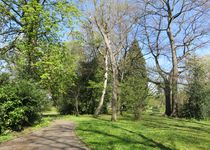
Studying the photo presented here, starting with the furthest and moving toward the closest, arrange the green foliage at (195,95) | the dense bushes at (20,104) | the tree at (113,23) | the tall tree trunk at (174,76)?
1. the tall tree trunk at (174,76)
2. the green foliage at (195,95)
3. the tree at (113,23)
4. the dense bushes at (20,104)

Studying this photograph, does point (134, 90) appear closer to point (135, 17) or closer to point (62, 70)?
point (62, 70)

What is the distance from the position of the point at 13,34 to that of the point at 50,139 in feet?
41.1

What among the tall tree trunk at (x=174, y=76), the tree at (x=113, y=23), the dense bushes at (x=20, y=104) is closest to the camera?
the dense bushes at (x=20, y=104)

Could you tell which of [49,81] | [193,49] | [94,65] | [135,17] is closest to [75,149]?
[49,81]

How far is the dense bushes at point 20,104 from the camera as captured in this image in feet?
48.2

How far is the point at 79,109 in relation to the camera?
1532 inches

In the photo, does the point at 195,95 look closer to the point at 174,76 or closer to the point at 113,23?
the point at 174,76

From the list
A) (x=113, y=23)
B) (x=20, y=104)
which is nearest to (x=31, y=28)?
(x=20, y=104)

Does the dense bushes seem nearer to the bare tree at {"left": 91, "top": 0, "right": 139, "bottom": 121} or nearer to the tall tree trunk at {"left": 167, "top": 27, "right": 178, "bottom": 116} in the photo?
the bare tree at {"left": 91, "top": 0, "right": 139, "bottom": 121}

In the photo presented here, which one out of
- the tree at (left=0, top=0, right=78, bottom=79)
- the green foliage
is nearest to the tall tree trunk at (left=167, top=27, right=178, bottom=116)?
the green foliage

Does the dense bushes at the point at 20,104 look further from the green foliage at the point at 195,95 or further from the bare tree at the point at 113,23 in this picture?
the green foliage at the point at 195,95

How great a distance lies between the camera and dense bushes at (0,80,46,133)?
14.7 meters

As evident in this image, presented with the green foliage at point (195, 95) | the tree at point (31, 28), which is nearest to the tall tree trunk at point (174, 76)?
the green foliage at point (195, 95)

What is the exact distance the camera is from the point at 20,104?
53.1 ft
